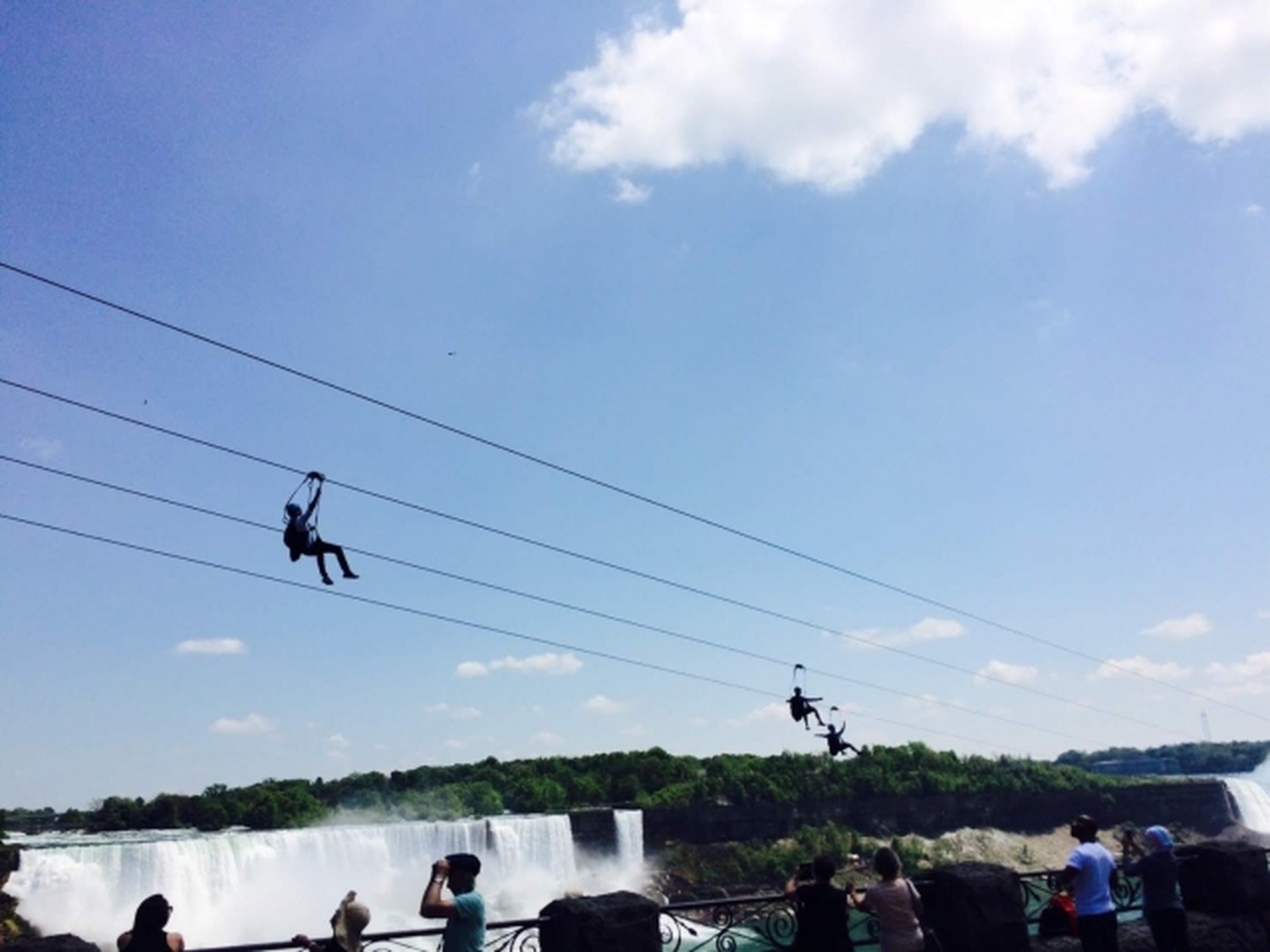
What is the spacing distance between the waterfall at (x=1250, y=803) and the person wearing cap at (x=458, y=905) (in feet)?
371

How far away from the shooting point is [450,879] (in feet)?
18.1

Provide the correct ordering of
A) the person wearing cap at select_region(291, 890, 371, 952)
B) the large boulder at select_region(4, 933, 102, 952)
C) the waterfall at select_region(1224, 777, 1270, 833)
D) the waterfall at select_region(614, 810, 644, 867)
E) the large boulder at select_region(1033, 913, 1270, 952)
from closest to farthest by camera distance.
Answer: the large boulder at select_region(4, 933, 102, 952), the person wearing cap at select_region(291, 890, 371, 952), the large boulder at select_region(1033, 913, 1270, 952), the waterfall at select_region(614, 810, 644, 867), the waterfall at select_region(1224, 777, 1270, 833)

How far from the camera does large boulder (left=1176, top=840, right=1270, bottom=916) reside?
359 inches

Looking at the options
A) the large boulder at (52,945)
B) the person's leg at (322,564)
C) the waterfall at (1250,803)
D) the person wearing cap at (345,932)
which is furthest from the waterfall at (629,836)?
the waterfall at (1250,803)

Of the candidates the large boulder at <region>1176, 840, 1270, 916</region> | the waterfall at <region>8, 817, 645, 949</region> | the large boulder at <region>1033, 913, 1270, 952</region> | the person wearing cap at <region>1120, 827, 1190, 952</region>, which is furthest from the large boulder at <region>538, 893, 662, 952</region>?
the waterfall at <region>8, 817, 645, 949</region>

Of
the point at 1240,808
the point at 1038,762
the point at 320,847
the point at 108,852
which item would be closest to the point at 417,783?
the point at 320,847

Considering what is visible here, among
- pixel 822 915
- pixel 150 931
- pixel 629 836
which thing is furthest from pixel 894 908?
pixel 629 836

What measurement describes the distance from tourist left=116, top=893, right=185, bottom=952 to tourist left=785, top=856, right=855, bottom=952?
3.61 meters

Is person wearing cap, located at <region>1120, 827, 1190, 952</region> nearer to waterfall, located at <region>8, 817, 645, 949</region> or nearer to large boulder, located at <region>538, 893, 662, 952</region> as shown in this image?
large boulder, located at <region>538, 893, 662, 952</region>

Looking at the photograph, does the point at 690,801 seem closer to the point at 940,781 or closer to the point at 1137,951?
the point at 940,781

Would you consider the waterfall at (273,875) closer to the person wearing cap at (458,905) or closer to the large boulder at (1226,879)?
the large boulder at (1226,879)

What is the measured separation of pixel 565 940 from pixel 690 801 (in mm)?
73800

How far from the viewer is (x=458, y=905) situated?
17.9 ft

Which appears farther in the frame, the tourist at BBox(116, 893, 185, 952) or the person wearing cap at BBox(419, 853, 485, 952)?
the person wearing cap at BBox(419, 853, 485, 952)
